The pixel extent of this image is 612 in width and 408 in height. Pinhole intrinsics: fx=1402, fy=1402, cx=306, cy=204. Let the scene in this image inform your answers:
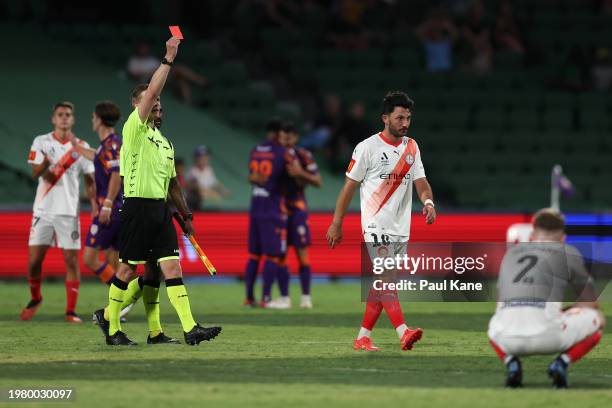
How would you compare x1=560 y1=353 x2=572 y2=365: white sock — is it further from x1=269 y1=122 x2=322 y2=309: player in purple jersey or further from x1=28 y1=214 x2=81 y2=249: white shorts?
x1=269 y1=122 x2=322 y2=309: player in purple jersey

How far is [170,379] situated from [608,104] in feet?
68.2

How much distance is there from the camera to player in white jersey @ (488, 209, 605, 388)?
945 cm

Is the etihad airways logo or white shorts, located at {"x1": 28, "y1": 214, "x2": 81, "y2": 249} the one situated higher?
the etihad airways logo

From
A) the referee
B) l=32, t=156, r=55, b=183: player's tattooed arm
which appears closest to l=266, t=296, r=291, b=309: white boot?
l=32, t=156, r=55, b=183: player's tattooed arm

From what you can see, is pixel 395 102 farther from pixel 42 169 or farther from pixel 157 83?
pixel 42 169

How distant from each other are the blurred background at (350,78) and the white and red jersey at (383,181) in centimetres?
1289

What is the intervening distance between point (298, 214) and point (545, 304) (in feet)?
32.6

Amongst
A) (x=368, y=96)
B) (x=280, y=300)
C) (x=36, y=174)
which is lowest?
(x=280, y=300)

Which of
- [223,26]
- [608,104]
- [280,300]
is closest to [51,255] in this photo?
[280,300]

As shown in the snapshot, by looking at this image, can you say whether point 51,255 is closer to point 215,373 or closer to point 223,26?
point 223,26

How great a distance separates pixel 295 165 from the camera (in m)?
18.8

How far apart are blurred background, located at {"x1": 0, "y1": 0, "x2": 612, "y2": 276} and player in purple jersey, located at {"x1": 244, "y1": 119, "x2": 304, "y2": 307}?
21.6 feet

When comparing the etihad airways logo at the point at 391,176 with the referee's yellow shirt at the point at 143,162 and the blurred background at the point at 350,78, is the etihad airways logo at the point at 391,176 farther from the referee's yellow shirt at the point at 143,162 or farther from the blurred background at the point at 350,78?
the blurred background at the point at 350,78

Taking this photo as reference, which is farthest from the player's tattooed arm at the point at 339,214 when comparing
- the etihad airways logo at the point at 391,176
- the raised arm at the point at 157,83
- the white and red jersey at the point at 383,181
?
the raised arm at the point at 157,83
